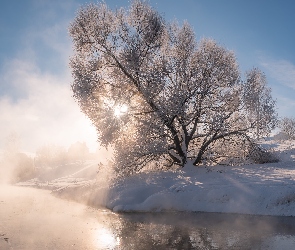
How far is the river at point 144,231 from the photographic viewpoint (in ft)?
33.6

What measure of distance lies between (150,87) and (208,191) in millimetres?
8487

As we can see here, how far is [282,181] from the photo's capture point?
1619 centimetres

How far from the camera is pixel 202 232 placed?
11.8m

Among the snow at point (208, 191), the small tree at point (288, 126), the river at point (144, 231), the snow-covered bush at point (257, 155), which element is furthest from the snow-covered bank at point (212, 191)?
the small tree at point (288, 126)

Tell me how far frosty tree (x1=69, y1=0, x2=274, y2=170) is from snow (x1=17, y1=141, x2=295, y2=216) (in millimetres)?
2232

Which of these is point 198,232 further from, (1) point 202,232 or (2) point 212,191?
(2) point 212,191

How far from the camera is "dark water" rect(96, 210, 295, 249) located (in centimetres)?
1012

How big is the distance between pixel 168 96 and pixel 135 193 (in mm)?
6781

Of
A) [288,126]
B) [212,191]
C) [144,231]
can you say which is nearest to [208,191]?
[212,191]

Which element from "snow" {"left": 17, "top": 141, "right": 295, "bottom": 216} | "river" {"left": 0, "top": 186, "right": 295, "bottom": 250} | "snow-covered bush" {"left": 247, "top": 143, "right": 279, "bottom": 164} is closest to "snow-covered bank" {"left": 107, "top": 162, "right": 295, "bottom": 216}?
"snow" {"left": 17, "top": 141, "right": 295, "bottom": 216}

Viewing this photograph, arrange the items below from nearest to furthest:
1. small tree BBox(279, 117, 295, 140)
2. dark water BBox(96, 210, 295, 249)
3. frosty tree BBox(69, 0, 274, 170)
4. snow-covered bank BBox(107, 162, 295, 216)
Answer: dark water BBox(96, 210, 295, 249)
snow-covered bank BBox(107, 162, 295, 216)
frosty tree BBox(69, 0, 274, 170)
small tree BBox(279, 117, 295, 140)

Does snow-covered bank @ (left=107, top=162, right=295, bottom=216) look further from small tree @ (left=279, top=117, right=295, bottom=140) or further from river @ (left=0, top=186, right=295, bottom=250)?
small tree @ (left=279, top=117, right=295, bottom=140)

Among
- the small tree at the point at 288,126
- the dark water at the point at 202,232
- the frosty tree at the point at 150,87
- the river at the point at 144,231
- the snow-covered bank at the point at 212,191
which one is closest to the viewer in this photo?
the dark water at the point at 202,232

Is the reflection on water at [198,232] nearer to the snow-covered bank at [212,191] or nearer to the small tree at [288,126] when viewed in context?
the snow-covered bank at [212,191]
